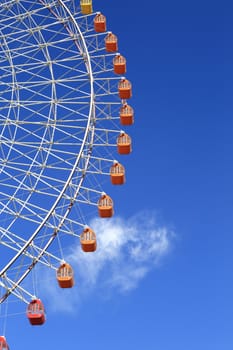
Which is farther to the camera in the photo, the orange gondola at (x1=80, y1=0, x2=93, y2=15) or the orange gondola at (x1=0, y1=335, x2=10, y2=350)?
the orange gondola at (x1=80, y1=0, x2=93, y2=15)

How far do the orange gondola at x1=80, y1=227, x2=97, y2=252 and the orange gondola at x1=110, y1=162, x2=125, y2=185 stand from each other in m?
3.12

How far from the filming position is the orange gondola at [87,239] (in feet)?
81.0

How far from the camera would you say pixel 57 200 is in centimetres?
Result: 2200

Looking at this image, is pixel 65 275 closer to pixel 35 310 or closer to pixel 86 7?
pixel 35 310

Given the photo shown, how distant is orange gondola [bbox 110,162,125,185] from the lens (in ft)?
89.1

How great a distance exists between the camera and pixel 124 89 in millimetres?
29547

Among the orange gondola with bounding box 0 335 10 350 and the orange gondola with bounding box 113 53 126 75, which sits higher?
the orange gondola with bounding box 113 53 126 75

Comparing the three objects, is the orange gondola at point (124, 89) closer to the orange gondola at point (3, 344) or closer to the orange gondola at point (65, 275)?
the orange gondola at point (65, 275)

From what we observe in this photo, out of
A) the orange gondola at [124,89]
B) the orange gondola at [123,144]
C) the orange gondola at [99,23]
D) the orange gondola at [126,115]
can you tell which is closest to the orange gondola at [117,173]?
the orange gondola at [123,144]

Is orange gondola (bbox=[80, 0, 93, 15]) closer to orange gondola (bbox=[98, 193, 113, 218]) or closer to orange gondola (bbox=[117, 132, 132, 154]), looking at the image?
orange gondola (bbox=[117, 132, 132, 154])

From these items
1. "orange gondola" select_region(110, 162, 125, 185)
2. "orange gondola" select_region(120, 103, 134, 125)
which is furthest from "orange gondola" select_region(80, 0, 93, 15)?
"orange gondola" select_region(110, 162, 125, 185)

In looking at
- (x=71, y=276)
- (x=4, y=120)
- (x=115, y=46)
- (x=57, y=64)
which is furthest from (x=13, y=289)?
(x=115, y=46)

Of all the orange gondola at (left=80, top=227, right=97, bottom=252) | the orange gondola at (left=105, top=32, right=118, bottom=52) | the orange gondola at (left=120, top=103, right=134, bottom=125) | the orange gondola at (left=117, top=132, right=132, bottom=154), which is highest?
the orange gondola at (left=105, top=32, right=118, bottom=52)

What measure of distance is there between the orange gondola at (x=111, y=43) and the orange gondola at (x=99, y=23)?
54cm
